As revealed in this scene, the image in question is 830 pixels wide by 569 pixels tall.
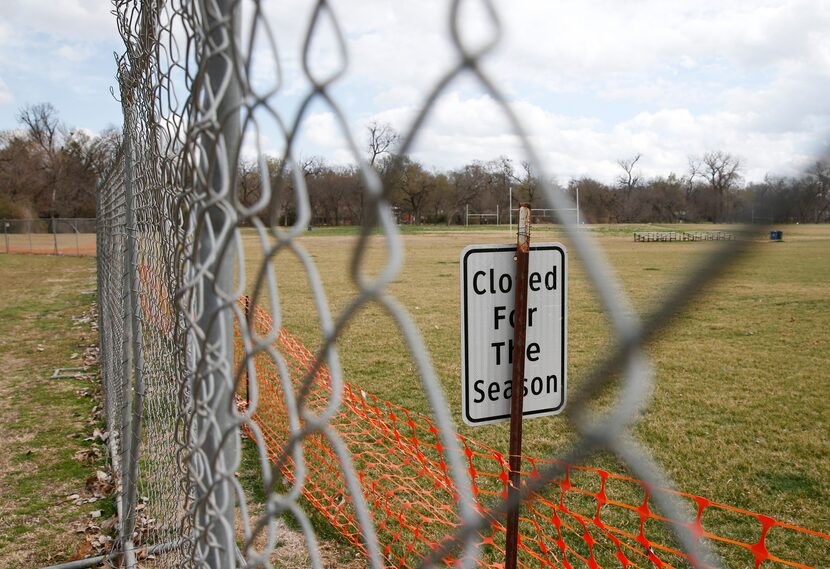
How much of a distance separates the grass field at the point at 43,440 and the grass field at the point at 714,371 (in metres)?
1.91

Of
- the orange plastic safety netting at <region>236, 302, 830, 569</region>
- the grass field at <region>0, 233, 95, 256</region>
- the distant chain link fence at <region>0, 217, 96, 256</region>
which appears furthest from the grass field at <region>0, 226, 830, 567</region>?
the distant chain link fence at <region>0, 217, 96, 256</region>

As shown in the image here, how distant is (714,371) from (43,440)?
681 cm

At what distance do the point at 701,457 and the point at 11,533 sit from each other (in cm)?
459

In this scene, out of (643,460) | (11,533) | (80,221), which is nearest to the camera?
(643,460)

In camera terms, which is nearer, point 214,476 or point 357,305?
point 357,305

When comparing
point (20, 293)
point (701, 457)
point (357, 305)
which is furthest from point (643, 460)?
point (20, 293)

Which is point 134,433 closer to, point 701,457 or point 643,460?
point 643,460

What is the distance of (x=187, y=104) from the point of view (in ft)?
3.93

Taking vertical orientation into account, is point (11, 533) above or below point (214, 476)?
below

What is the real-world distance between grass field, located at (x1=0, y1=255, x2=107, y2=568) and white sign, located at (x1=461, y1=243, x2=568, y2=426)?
2506 millimetres

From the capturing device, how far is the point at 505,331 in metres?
2.38

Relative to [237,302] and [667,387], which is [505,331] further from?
[667,387]

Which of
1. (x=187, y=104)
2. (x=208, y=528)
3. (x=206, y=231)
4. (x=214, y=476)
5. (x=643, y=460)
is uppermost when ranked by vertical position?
(x=187, y=104)

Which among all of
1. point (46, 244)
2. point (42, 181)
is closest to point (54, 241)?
point (46, 244)
